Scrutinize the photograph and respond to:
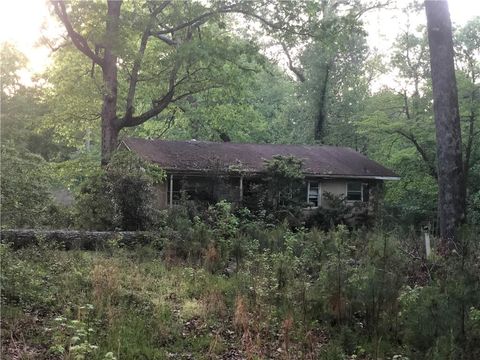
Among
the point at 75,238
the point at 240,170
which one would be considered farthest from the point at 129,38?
the point at 75,238

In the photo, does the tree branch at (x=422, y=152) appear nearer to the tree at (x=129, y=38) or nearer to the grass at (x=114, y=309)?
the tree at (x=129, y=38)

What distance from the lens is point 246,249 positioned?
10.9 m

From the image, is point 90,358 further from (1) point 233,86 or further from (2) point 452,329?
(1) point 233,86

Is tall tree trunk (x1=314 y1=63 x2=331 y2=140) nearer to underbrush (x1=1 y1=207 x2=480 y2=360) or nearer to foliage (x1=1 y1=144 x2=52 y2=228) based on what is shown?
foliage (x1=1 y1=144 x2=52 y2=228)

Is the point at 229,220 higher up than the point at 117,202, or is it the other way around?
the point at 117,202

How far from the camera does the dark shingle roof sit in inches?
875

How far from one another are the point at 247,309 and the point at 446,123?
696 cm

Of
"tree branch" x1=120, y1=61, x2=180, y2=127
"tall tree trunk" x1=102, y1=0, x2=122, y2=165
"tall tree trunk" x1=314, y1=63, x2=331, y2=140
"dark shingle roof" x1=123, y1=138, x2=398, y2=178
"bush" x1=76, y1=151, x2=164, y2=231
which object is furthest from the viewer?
"tall tree trunk" x1=314, y1=63, x2=331, y2=140

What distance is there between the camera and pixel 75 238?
11695 millimetres

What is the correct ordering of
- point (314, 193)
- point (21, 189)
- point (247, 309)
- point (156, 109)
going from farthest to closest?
point (314, 193) → point (156, 109) → point (21, 189) → point (247, 309)

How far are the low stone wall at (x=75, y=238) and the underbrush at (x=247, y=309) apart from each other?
4.46ft

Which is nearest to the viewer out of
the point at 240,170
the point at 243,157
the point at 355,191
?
the point at 240,170

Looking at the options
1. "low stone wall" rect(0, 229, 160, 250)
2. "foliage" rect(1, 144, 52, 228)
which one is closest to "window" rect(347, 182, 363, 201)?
"low stone wall" rect(0, 229, 160, 250)

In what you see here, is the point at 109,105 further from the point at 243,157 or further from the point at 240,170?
the point at 243,157
